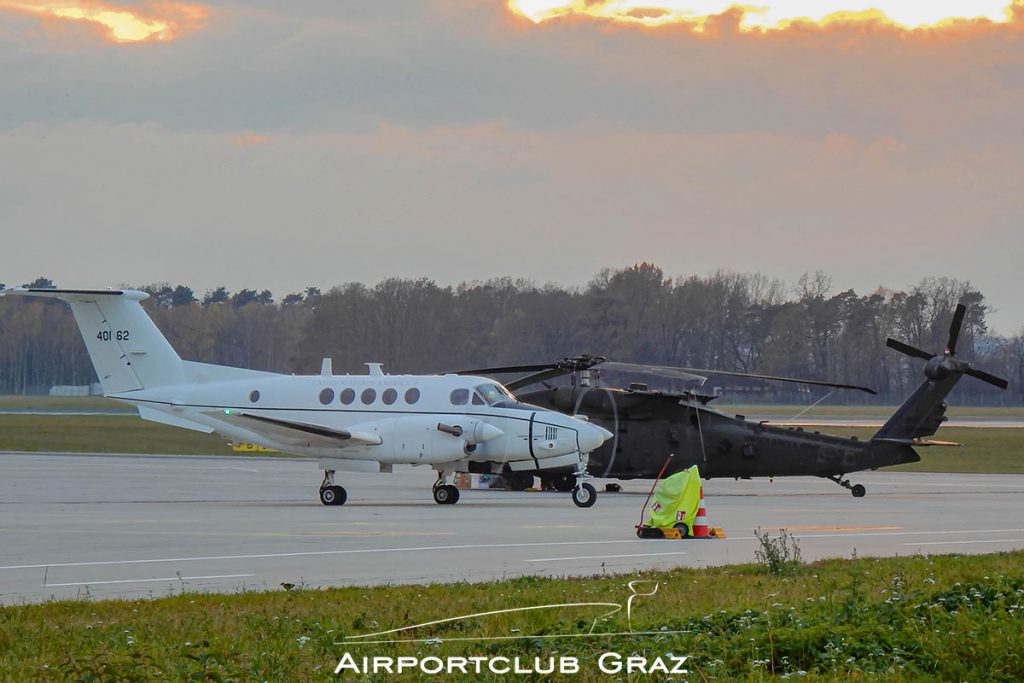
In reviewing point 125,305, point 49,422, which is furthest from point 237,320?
point 125,305

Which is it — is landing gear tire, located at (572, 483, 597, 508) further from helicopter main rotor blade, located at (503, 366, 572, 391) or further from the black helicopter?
helicopter main rotor blade, located at (503, 366, 572, 391)

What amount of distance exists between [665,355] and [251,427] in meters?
95.3

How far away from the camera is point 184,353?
120938 millimetres

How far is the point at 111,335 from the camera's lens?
31.5 metres

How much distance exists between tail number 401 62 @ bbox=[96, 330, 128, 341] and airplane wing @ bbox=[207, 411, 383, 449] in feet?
11.6

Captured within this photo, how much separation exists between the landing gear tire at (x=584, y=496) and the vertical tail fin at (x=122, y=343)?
9.45 meters

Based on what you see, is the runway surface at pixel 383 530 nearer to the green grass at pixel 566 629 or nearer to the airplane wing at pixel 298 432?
the airplane wing at pixel 298 432

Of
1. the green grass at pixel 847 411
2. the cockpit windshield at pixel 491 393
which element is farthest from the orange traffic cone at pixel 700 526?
the green grass at pixel 847 411

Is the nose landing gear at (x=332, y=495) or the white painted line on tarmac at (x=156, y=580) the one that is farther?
the nose landing gear at (x=332, y=495)

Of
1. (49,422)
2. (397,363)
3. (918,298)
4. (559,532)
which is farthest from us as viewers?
(918,298)

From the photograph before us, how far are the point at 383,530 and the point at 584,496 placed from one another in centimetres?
690

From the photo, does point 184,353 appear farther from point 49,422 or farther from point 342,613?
point 342,613

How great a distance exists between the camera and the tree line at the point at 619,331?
109500 mm
